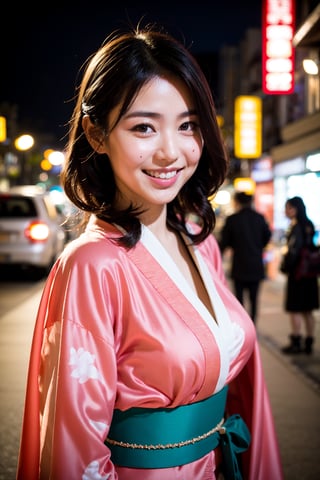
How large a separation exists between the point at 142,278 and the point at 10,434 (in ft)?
10.6

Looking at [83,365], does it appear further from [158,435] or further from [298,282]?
[298,282]

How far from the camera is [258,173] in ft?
81.7

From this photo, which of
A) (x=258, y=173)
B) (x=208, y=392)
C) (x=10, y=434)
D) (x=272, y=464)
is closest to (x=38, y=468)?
(x=208, y=392)

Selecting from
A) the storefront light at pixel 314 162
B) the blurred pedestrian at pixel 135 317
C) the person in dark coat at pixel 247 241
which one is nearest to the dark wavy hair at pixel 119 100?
the blurred pedestrian at pixel 135 317

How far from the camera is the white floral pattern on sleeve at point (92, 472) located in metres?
1.32

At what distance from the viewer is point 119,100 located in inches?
59.4

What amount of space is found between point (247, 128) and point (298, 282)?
53.0ft

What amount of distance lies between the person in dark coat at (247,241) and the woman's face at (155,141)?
5.82m

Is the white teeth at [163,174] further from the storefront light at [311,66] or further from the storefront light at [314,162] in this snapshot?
the storefront light at [314,162]

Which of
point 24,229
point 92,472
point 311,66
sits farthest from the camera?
point 24,229

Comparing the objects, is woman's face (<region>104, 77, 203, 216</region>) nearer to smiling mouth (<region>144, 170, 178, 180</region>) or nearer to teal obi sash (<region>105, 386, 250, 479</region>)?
smiling mouth (<region>144, 170, 178, 180</region>)

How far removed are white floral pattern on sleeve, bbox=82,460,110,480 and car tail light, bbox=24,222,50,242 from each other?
37.7 feet

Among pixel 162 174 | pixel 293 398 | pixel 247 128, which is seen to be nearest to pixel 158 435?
pixel 162 174

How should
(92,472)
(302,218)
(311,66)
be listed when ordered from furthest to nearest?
(311,66) → (302,218) → (92,472)
